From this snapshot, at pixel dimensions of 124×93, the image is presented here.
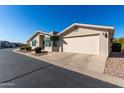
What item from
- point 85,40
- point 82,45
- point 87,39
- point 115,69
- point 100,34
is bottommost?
point 115,69

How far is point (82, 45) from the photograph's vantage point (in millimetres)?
12805

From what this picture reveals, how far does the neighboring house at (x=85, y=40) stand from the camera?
1058 cm

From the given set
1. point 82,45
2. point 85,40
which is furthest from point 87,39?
point 82,45

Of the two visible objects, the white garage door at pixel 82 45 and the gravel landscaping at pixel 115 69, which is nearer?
the gravel landscaping at pixel 115 69

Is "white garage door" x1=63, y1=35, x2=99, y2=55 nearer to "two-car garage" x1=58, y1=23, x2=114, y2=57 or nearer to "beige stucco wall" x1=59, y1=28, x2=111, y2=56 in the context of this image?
"two-car garage" x1=58, y1=23, x2=114, y2=57

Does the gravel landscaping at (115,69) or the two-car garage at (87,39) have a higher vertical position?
the two-car garage at (87,39)

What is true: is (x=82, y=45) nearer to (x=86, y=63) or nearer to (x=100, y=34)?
(x=100, y=34)

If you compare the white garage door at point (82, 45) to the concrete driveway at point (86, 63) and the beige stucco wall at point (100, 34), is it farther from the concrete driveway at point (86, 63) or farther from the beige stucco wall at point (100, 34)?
the concrete driveway at point (86, 63)

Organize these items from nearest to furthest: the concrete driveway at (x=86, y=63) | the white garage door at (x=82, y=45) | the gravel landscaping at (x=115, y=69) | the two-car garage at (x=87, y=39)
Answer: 1. the gravel landscaping at (x=115, y=69)
2. the concrete driveway at (x=86, y=63)
3. the two-car garage at (x=87, y=39)
4. the white garage door at (x=82, y=45)

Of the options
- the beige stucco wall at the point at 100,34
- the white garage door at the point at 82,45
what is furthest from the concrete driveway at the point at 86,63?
the white garage door at the point at 82,45

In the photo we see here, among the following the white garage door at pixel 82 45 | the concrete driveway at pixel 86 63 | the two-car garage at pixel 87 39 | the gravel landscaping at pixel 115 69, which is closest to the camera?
the gravel landscaping at pixel 115 69

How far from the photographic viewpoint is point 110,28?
391 inches

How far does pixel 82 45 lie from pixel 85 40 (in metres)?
0.73
